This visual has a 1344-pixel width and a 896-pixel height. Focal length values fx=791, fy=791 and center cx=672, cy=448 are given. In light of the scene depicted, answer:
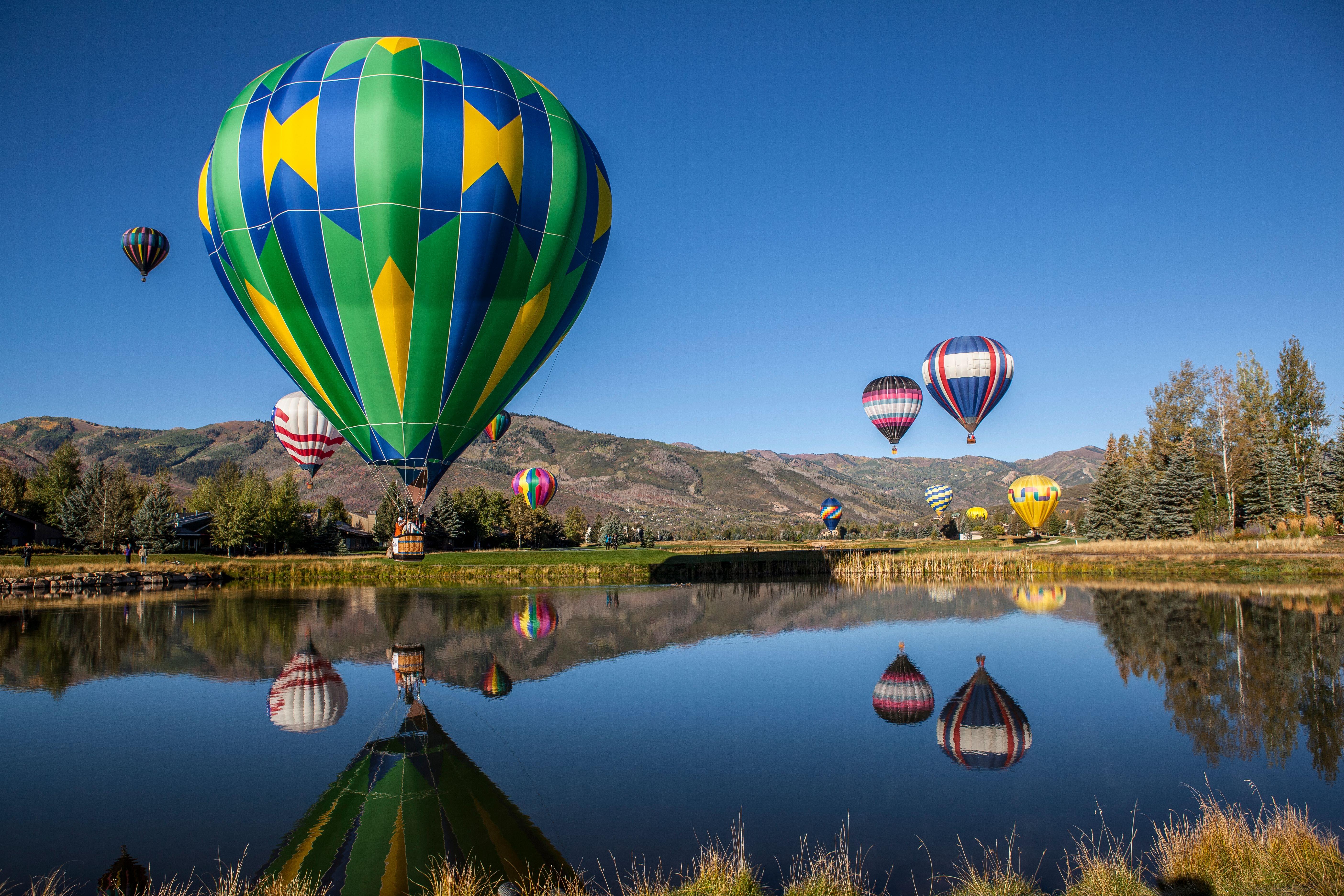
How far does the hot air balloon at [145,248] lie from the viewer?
41.6 m

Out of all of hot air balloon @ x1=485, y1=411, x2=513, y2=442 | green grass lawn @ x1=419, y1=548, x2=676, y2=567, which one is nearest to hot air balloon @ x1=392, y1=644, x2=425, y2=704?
hot air balloon @ x1=485, y1=411, x2=513, y2=442

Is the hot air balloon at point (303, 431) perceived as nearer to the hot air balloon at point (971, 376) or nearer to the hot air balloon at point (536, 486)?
the hot air balloon at point (536, 486)

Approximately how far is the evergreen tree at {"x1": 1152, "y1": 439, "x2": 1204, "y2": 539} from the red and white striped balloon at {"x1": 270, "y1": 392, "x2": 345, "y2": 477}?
55.0 metres

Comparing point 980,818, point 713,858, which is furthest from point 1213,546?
point 713,858

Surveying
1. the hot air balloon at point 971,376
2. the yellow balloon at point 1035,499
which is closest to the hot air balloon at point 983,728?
the hot air balloon at point 971,376

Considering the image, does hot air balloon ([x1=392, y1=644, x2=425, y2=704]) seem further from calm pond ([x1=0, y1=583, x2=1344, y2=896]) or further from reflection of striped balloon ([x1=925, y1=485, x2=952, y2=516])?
reflection of striped balloon ([x1=925, y1=485, x2=952, y2=516])

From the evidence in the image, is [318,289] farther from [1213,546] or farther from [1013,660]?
Result: [1213,546]

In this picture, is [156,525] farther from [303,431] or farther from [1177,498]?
[1177,498]

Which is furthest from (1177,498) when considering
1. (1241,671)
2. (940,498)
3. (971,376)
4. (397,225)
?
(397,225)

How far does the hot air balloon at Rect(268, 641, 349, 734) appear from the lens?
48.5 ft

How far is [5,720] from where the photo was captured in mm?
14922

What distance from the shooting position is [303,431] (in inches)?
1997

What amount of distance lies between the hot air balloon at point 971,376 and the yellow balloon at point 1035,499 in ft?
85.0

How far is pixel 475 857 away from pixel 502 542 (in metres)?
87.5
